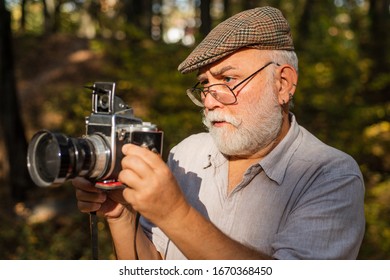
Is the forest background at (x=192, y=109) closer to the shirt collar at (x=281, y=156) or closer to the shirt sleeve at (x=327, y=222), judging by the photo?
the shirt collar at (x=281, y=156)

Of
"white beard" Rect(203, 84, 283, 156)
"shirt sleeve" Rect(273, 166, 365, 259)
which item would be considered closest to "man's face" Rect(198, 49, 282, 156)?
"white beard" Rect(203, 84, 283, 156)

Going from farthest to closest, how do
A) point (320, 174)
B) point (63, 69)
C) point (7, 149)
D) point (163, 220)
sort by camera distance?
1. point (63, 69)
2. point (7, 149)
3. point (320, 174)
4. point (163, 220)

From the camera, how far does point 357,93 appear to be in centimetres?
661

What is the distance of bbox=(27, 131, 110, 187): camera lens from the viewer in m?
1.58

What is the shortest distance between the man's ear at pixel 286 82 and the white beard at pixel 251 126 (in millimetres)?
40

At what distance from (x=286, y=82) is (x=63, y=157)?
0.97m

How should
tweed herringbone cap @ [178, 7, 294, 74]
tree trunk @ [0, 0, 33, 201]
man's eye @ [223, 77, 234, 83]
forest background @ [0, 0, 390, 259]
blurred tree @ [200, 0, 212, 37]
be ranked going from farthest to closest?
1. blurred tree @ [200, 0, 212, 37]
2. tree trunk @ [0, 0, 33, 201]
3. forest background @ [0, 0, 390, 259]
4. man's eye @ [223, 77, 234, 83]
5. tweed herringbone cap @ [178, 7, 294, 74]

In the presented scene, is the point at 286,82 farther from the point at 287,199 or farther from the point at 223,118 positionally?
the point at 287,199

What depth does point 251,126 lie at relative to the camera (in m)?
1.98

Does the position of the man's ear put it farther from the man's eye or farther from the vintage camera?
the vintage camera

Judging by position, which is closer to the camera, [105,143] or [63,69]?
[105,143]
